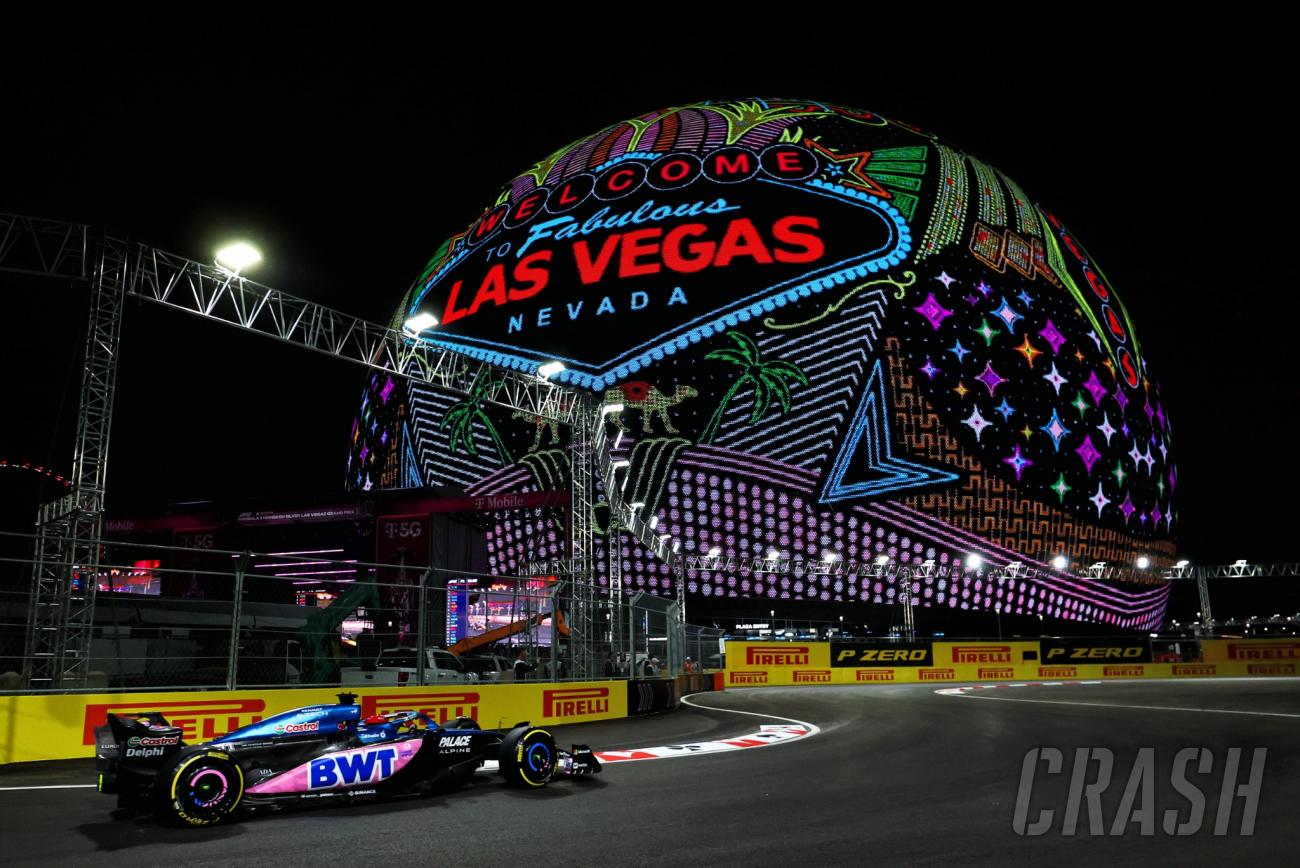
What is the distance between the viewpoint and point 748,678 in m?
36.8

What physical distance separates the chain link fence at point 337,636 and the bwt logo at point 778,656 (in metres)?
4.30

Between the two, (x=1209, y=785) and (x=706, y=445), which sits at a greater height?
(x=706, y=445)

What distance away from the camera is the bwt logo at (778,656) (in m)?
37.2

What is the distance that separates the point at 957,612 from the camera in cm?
6016

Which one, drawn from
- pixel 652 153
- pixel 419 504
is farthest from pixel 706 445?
pixel 652 153

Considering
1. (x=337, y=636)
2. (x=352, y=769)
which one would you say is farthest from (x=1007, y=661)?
(x=352, y=769)

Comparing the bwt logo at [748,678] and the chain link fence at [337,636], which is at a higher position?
the chain link fence at [337,636]

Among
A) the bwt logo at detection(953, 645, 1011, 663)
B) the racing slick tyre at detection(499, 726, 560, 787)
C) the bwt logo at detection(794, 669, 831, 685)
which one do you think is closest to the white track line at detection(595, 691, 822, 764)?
the racing slick tyre at detection(499, 726, 560, 787)

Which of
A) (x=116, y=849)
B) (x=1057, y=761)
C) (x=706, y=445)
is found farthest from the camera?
(x=706, y=445)

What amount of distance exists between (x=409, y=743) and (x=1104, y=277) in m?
81.1

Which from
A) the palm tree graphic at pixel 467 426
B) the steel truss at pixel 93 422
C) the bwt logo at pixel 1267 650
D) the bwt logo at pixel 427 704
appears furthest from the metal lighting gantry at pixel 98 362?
the palm tree graphic at pixel 467 426

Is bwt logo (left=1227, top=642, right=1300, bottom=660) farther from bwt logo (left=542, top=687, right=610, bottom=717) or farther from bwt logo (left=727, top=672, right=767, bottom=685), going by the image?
bwt logo (left=542, top=687, right=610, bottom=717)

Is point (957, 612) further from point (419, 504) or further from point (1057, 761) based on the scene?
point (1057, 761)

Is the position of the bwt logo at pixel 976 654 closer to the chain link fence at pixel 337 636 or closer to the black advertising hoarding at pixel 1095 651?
the black advertising hoarding at pixel 1095 651
